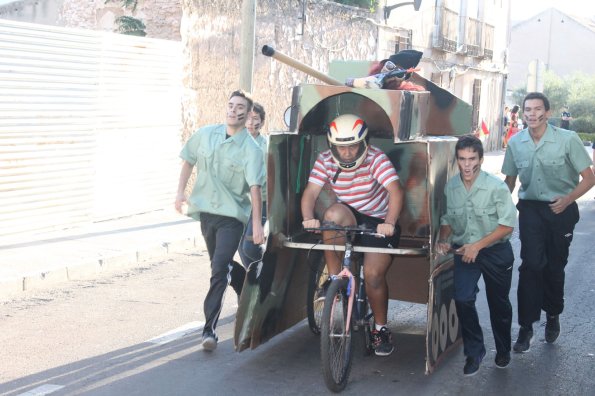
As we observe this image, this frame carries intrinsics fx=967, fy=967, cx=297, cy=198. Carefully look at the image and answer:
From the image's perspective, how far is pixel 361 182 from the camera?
659cm

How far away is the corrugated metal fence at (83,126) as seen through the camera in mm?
11633

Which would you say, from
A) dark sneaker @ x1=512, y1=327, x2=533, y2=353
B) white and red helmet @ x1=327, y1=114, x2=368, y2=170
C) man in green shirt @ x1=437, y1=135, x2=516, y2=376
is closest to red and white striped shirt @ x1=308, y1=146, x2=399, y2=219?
white and red helmet @ x1=327, y1=114, x2=368, y2=170

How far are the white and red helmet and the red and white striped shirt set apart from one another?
0.33 ft

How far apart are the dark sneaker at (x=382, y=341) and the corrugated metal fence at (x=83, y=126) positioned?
6323 millimetres

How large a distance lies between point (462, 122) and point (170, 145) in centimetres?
788

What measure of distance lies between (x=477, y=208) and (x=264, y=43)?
37.7 ft

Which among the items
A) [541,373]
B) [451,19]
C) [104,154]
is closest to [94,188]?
[104,154]

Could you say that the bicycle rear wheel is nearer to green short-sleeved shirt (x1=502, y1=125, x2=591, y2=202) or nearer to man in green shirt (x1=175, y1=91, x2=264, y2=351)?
man in green shirt (x1=175, y1=91, x2=264, y2=351)

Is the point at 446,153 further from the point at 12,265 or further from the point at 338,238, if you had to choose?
the point at 12,265

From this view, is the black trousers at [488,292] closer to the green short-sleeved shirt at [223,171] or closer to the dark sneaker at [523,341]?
the dark sneaker at [523,341]

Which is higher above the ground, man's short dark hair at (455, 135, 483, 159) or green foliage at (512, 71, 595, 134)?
green foliage at (512, 71, 595, 134)

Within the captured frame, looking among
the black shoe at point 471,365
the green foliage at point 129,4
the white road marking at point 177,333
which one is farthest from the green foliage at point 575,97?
the black shoe at point 471,365

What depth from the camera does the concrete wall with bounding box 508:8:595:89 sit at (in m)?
62.8

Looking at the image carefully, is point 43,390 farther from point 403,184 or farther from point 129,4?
point 129,4
